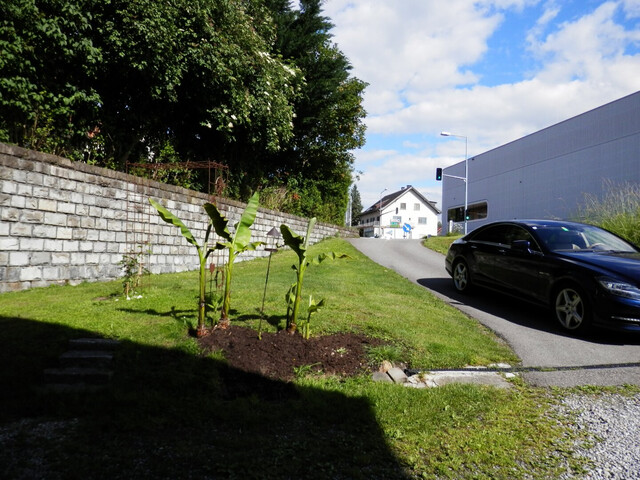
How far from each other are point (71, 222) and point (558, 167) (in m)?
32.3

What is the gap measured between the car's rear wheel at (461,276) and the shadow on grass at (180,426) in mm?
5719

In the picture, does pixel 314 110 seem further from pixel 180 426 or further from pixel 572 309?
pixel 180 426

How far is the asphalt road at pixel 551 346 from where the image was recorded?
13.2ft

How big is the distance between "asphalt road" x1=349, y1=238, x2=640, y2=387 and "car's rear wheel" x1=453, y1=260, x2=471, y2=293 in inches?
6.5

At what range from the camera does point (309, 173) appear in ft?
72.6

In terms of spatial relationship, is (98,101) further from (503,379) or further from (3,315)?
(503,379)

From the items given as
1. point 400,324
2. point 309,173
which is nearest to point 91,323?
point 400,324

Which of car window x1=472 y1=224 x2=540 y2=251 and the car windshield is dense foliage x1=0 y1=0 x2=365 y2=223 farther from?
the car windshield

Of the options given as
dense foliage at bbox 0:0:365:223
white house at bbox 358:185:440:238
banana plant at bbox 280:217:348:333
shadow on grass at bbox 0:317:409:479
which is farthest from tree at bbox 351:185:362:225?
shadow on grass at bbox 0:317:409:479

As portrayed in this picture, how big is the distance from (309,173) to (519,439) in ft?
66.0

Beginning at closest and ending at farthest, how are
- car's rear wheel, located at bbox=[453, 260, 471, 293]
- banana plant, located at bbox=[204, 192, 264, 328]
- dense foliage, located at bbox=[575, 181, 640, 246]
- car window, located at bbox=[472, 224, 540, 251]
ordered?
banana plant, located at bbox=[204, 192, 264, 328] < car window, located at bbox=[472, 224, 540, 251] < car's rear wheel, located at bbox=[453, 260, 471, 293] < dense foliage, located at bbox=[575, 181, 640, 246]

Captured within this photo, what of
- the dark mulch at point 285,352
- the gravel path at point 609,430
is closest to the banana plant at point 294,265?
the dark mulch at point 285,352

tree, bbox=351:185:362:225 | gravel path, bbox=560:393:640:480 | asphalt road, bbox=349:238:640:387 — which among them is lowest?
gravel path, bbox=560:393:640:480

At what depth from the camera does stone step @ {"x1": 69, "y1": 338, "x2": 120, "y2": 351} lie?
3.80 meters
